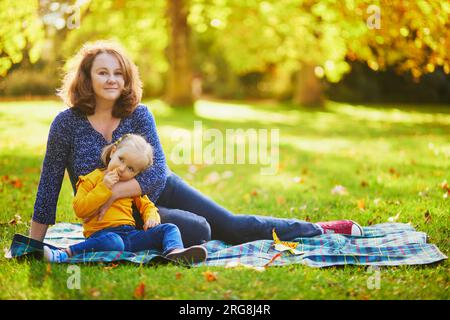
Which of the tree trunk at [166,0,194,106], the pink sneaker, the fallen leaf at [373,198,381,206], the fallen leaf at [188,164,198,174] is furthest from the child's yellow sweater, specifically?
the tree trunk at [166,0,194,106]

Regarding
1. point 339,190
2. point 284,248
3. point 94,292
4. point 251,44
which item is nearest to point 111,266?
point 94,292

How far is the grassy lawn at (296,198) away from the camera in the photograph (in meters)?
3.05

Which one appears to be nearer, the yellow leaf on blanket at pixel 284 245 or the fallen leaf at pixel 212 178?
the yellow leaf on blanket at pixel 284 245

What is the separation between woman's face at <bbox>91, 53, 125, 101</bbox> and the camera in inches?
148

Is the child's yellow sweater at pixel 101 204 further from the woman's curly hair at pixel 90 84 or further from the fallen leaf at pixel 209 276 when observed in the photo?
the fallen leaf at pixel 209 276

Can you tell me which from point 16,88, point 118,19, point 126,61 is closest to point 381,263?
point 126,61

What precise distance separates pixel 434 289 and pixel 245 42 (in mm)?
18185

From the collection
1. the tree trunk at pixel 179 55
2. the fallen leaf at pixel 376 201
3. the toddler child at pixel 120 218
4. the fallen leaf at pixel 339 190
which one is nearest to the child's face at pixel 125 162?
the toddler child at pixel 120 218

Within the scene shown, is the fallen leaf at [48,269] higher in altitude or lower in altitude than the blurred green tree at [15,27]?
lower

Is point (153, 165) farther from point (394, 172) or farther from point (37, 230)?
point (394, 172)

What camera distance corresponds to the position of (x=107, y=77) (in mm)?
3760

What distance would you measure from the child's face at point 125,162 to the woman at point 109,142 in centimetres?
7

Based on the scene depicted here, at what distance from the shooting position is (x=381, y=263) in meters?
3.50

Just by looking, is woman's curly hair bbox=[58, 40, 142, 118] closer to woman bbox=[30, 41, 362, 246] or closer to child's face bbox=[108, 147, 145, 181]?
woman bbox=[30, 41, 362, 246]
